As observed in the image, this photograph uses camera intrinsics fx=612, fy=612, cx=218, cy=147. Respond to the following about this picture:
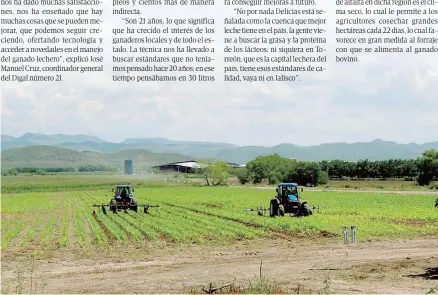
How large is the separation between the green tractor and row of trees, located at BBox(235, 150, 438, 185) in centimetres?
6966

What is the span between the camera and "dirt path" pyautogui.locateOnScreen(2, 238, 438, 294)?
16.3 m

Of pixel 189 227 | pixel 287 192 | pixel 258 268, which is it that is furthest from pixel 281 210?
pixel 258 268

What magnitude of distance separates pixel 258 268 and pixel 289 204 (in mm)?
16364

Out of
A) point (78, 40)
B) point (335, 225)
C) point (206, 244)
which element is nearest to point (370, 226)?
Result: point (335, 225)

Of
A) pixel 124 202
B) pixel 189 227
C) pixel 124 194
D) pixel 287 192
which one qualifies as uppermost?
pixel 287 192

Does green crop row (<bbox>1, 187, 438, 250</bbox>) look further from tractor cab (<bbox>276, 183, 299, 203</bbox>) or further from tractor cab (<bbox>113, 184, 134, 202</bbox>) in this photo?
tractor cab (<bbox>113, 184, 134, 202</bbox>)

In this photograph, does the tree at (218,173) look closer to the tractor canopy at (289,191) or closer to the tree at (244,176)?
the tree at (244,176)

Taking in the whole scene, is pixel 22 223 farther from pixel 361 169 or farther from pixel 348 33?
pixel 361 169

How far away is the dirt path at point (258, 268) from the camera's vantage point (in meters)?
16.3

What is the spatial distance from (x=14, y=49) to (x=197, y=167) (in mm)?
99455

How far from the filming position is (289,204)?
35.3 meters

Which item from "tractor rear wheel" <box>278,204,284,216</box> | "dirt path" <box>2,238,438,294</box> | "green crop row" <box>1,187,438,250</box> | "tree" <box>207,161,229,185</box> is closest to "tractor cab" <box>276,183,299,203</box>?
"tractor rear wheel" <box>278,204,284,216</box>

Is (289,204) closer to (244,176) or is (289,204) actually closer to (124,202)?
(124,202)

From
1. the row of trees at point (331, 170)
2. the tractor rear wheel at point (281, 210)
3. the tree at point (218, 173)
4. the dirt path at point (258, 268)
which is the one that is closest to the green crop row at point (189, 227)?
the tractor rear wheel at point (281, 210)
